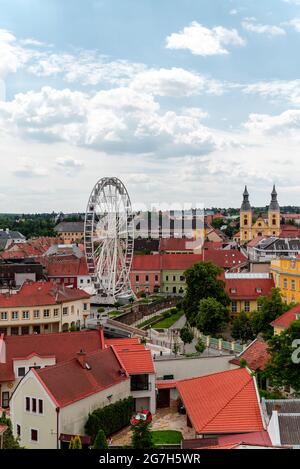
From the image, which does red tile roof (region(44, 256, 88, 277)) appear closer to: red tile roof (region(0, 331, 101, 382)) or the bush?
red tile roof (region(0, 331, 101, 382))

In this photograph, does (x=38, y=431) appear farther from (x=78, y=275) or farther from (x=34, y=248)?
(x=34, y=248)

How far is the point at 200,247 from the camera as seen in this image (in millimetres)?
88812

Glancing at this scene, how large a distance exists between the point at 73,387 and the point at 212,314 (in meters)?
17.8

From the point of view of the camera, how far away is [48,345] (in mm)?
32688

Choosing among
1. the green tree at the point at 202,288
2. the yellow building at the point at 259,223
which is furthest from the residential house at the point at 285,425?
the yellow building at the point at 259,223

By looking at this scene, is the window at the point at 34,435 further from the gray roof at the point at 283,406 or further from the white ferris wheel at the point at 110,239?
the white ferris wheel at the point at 110,239

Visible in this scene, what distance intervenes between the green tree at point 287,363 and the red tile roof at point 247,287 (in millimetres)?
23149

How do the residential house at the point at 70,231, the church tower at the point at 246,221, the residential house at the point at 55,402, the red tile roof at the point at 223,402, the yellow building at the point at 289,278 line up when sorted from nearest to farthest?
the red tile roof at the point at 223,402, the residential house at the point at 55,402, the yellow building at the point at 289,278, the church tower at the point at 246,221, the residential house at the point at 70,231

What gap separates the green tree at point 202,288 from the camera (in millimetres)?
46406

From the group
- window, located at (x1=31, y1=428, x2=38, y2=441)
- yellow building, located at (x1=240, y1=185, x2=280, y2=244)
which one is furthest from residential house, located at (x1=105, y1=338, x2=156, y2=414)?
yellow building, located at (x1=240, y1=185, x2=280, y2=244)

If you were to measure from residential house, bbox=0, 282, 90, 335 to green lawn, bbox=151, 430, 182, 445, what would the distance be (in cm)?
2272

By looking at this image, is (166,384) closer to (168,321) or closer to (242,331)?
(242,331)

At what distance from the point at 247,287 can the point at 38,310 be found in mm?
17474

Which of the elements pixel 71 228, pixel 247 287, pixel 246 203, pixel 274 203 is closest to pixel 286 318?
pixel 247 287
